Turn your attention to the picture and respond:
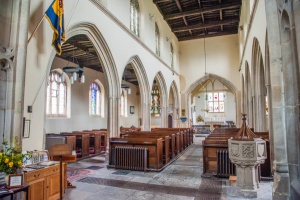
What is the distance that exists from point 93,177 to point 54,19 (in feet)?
11.1

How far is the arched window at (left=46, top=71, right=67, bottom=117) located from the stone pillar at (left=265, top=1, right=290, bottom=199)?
8.35m

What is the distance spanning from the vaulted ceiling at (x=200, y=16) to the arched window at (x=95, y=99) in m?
5.43

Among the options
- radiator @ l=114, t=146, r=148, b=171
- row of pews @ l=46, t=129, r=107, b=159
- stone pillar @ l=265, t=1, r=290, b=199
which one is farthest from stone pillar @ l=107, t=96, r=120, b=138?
stone pillar @ l=265, t=1, r=290, b=199

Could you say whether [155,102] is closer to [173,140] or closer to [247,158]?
[173,140]

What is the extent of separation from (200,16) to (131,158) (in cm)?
1042

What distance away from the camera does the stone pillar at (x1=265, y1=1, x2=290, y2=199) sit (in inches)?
113

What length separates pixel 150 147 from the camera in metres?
5.79

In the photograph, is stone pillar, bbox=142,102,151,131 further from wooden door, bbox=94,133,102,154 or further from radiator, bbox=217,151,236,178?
radiator, bbox=217,151,236,178

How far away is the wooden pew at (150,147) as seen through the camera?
5684 mm

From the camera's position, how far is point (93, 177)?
16.6ft

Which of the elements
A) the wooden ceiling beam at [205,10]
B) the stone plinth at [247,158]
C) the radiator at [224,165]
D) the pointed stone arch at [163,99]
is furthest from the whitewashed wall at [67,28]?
the radiator at [224,165]

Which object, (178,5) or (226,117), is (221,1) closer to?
(178,5)

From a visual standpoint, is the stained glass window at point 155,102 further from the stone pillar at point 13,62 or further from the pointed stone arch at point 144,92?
the stone pillar at point 13,62

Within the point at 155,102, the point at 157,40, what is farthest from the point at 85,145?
the point at 155,102
